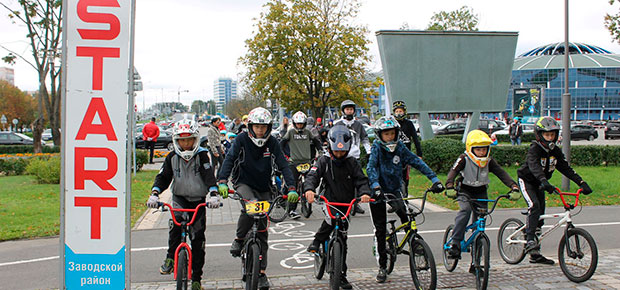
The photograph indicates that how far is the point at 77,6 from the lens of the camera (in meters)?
3.74

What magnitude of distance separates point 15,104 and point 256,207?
243ft

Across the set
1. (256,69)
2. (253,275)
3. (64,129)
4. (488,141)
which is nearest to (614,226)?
(488,141)

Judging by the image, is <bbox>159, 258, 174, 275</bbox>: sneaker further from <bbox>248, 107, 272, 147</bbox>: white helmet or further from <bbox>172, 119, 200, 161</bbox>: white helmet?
<bbox>248, 107, 272, 147</bbox>: white helmet

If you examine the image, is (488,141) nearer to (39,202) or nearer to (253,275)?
(253,275)

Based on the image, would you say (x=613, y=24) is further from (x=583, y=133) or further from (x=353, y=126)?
(x=583, y=133)

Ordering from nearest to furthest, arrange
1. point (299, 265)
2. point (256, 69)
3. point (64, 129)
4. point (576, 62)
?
point (64, 129) → point (299, 265) → point (256, 69) → point (576, 62)

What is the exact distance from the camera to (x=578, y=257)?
17.8ft

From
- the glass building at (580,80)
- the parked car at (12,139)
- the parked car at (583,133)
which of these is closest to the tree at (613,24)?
the parked car at (583,133)

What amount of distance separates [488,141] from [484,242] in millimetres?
1183

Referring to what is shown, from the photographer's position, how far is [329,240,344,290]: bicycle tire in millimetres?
4759

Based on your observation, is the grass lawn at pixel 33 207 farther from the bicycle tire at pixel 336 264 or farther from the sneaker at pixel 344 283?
the bicycle tire at pixel 336 264

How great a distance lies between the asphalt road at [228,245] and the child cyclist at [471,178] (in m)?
0.95

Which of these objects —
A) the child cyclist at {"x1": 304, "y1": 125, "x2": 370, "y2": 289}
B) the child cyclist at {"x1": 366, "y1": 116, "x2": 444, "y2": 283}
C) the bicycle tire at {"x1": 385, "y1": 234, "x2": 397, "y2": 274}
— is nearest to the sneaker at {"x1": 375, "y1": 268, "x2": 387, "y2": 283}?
the child cyclist at {"x1": 366, "y1": 116, "x2": 444, "y2": 283}

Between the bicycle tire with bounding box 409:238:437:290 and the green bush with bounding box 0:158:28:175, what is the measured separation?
18177 mm
